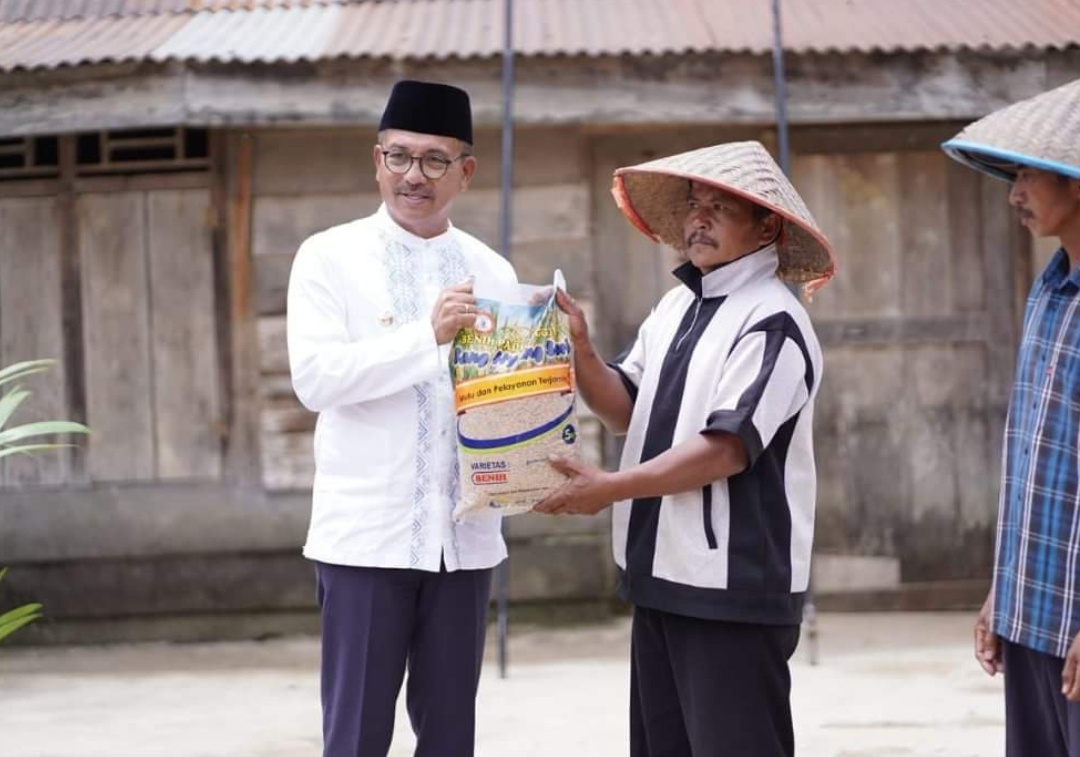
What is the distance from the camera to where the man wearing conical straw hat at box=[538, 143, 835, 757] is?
2.93m

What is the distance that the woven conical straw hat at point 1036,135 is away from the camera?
2.62 m

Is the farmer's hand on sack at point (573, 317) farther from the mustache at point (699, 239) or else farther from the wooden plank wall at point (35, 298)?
the wooden plank wall at point (35, 298)

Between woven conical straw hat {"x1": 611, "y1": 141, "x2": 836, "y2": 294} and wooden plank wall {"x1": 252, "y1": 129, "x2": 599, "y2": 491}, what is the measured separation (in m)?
3.51

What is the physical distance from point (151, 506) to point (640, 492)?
15.2ft

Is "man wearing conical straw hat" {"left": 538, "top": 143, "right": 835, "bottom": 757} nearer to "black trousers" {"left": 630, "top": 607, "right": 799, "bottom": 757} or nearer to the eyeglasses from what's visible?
"black trousers" {"left": 630, "top": 607, "right": 799, "bottom": 757}

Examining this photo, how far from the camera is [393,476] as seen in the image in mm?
3221

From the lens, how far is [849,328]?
7.24 metres

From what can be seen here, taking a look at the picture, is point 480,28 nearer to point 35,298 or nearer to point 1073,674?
point 35,298

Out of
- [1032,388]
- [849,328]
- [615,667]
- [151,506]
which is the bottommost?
[615,667]

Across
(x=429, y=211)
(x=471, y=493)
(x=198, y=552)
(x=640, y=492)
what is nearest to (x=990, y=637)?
(x=640, y=492)

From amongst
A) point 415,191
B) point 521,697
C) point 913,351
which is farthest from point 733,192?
point 913,351

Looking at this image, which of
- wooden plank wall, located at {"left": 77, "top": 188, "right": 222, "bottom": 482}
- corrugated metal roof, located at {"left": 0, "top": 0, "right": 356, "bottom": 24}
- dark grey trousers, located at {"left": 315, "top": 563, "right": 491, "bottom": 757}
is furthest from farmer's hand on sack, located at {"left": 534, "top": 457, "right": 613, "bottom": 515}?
corrugated metal roof, located at {"left": 0, "top": 0, "right": 356, "bottom": 24}

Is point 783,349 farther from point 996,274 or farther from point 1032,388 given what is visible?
point 996,274

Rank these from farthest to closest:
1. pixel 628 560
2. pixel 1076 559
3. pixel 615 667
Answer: pixel 615 667, pixel 628 560, pixel 1076 559
